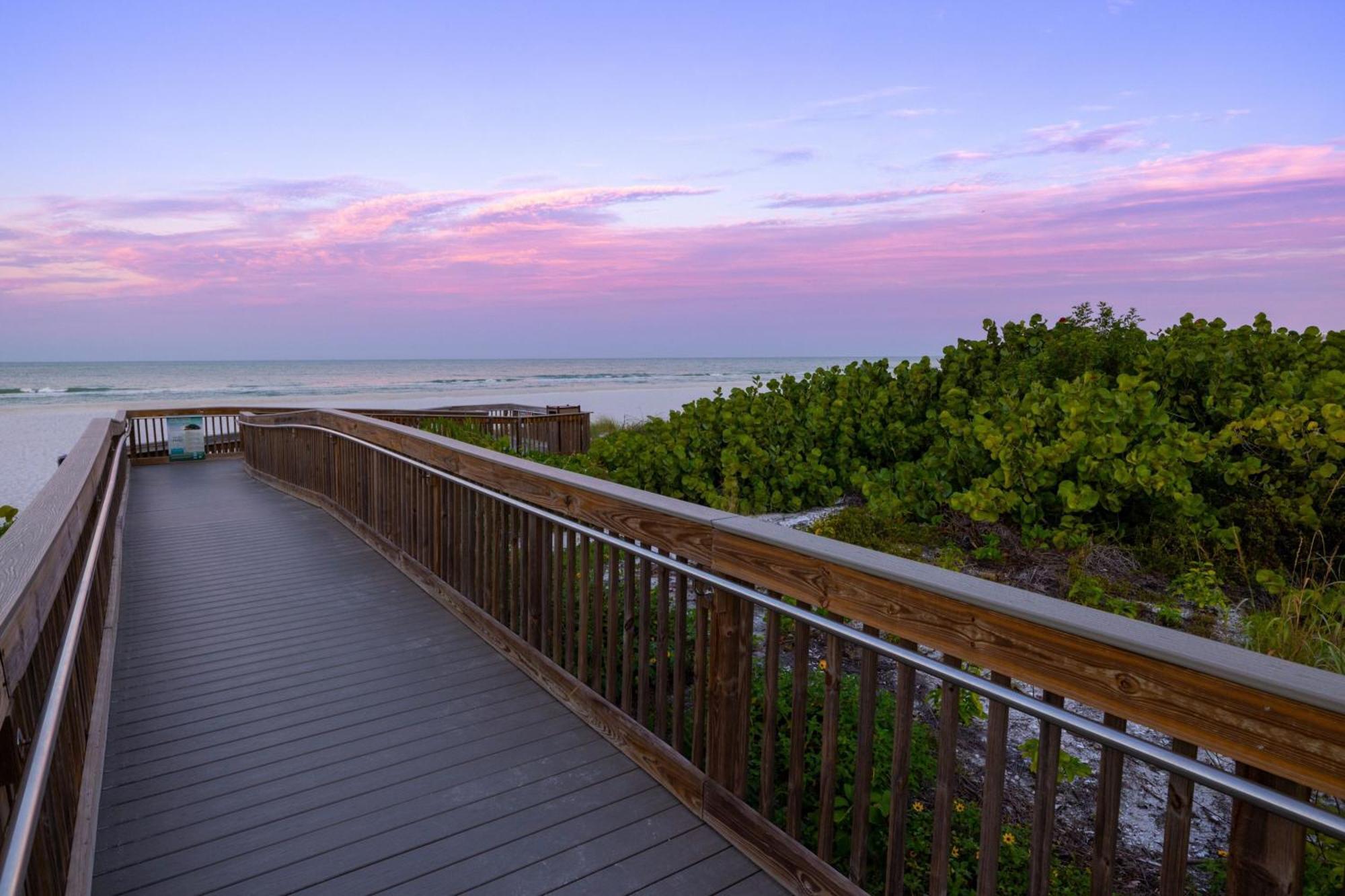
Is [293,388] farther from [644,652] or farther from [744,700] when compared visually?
[744,700]

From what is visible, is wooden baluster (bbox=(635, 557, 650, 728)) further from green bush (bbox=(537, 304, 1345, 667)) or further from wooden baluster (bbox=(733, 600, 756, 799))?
green bush (bbox=(537, 304, 1345, 667))

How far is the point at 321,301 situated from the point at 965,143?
39622 millimetres

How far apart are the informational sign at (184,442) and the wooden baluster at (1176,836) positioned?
16.0 m

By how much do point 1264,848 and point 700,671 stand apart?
1.56m

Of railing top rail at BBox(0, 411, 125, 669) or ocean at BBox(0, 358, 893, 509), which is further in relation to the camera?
ocean at BBox(0, 358, 893, 509)

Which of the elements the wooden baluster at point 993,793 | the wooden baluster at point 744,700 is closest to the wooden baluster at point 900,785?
the wooden baluster at point 993,793

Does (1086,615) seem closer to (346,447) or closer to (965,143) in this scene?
(346,447)

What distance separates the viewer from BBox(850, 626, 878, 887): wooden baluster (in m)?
1.88

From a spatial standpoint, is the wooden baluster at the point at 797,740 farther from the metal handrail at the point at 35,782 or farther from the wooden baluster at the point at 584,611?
the metal handrail at the point at 35,782

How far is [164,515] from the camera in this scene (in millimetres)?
8078

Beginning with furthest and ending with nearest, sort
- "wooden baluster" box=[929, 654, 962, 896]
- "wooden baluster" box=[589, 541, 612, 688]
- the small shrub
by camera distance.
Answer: the small shrub
"wooden baluster" box=[589, 541, 612, 688]
"wooden baluster" box=[929, 654, 962, 896]

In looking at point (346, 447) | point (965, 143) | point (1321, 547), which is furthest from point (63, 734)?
point (965, 143)

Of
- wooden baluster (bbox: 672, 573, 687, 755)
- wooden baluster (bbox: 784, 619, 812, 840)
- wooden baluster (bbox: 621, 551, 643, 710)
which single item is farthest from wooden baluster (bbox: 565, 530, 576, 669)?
wooden baluster (bbox: 784, 619, 812, 840)

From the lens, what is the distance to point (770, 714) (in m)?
2.23
